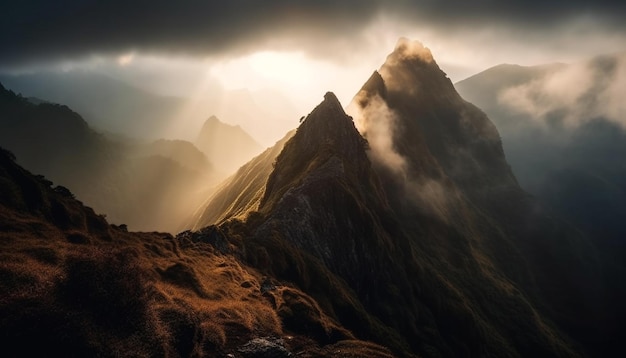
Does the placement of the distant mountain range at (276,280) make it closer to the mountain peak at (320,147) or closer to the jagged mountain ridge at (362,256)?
the jagged mountain ridge at (362,256)

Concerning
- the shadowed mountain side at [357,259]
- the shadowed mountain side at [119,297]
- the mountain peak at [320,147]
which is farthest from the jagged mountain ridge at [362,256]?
the shadowed mountain side at [119,297]

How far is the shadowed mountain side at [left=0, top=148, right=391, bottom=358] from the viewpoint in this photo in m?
33.2

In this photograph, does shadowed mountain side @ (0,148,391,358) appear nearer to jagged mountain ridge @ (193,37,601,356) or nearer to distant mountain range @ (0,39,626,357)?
distant mountain range @ (0,39,626,357)

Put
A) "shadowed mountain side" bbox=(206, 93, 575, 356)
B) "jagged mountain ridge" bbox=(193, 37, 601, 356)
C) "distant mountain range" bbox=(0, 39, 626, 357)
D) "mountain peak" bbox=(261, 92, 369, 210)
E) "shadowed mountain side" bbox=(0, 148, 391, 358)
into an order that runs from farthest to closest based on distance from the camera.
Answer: "mountain peak" bbox=(261, 92, 369, 210)
"jagged mountain ridge" bbox=(193, 37, 601, 356)
"shadowed mountain side" bbox=(206, 93, 575, 356)
"distant mountain range" bbox=(0, 39, 626, 357)
"shadowed mountain side" bbox=(0, 148, 391, 358)

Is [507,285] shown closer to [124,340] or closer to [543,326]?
[543,326]

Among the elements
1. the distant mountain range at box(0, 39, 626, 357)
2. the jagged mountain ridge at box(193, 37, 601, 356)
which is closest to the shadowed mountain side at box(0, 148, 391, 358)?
the distant mountain range at box(0, 39, 626, 357)

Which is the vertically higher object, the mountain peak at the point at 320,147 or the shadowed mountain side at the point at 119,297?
the mountain peak at the point at 320,147

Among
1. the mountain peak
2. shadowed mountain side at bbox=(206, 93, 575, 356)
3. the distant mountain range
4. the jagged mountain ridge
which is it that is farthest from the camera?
the mountain peak

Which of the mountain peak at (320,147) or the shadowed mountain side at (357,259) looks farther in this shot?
the mountain peak at (320,147)

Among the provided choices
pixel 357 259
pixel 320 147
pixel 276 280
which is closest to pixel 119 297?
pixel 276 280

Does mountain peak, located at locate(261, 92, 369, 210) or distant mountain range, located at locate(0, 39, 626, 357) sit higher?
mountain peak, located at locate(261, 92, 369, 210)

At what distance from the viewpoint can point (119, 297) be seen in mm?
38375

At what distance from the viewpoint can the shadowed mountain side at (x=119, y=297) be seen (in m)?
33.2

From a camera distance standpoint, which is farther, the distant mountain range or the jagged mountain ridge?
the jagged mountain ridge
